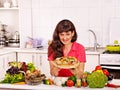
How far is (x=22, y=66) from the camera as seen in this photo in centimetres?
258

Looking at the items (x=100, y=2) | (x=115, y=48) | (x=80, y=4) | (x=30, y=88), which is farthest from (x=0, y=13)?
(x=30, y=88)

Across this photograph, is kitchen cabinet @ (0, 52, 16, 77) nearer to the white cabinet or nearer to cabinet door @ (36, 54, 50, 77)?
cabinet door @ (36, 54, 50, 77)

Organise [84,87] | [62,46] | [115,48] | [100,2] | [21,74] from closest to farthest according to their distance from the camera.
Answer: [84,87] → [21,74] → [62,46] → [115,48] → [100,2]

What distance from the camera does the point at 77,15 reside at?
4770 millimetres

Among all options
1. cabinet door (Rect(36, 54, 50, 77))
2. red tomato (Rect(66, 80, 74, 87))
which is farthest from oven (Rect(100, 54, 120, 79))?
red tomato (Rect(66, 80, 74, 87))

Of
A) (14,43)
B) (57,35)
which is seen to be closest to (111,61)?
(57,35)

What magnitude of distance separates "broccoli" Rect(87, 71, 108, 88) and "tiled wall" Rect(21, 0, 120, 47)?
8.10 ft

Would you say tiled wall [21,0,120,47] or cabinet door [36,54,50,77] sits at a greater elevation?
tiled wall [21,0,120,47]

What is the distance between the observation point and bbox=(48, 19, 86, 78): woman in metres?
2.64

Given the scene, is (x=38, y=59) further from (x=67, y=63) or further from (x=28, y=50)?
(x=67, y=63)

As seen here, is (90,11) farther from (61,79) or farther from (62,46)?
(61,79)

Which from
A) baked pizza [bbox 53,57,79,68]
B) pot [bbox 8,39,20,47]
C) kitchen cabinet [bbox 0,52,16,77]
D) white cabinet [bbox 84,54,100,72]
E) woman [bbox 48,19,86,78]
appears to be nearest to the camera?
baked pizza [bbox 53,57,79,68]

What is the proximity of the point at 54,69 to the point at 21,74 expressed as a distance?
337 mm

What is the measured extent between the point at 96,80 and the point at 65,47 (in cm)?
73
